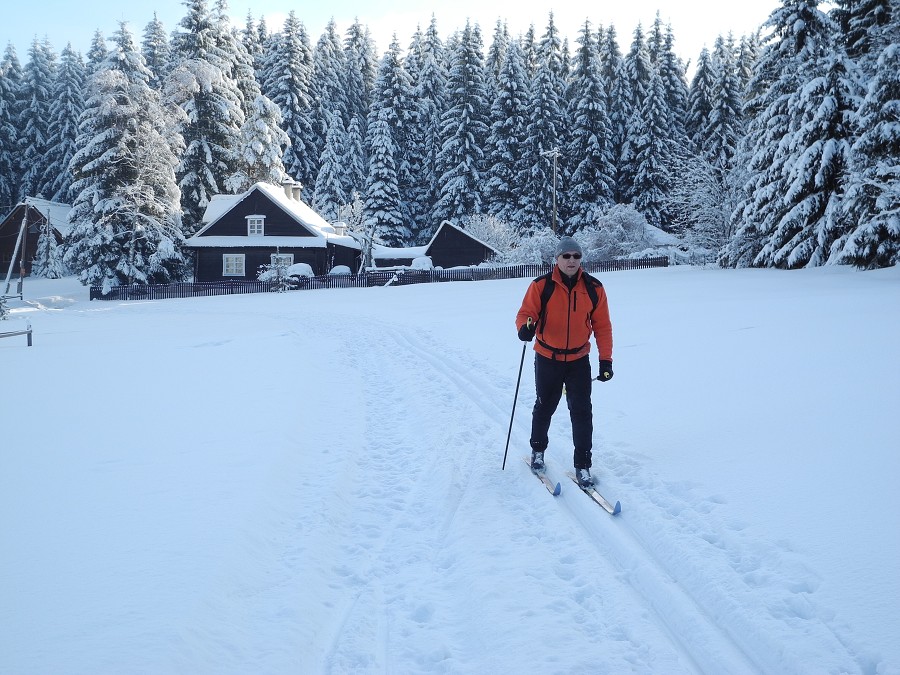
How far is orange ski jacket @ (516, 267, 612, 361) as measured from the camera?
192 inches

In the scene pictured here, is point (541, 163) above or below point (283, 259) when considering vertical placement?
above

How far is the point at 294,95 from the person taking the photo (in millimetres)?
52406

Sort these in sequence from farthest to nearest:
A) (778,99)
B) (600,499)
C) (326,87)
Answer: (326,87)
(778,99)
(600,499)

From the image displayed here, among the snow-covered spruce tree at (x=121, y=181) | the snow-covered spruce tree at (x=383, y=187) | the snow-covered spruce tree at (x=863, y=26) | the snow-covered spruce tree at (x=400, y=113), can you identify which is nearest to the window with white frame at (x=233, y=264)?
the snow-covered spruce tree at (x=121, y=181)

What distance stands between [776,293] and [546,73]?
36.9 metres

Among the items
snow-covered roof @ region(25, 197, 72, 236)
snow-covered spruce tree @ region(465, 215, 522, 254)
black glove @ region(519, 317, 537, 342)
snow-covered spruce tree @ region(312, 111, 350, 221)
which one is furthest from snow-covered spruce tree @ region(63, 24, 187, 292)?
black glove @ region(519, 317, 537, 342)

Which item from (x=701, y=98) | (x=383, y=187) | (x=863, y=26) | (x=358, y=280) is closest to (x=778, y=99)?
(x=863, y=26)

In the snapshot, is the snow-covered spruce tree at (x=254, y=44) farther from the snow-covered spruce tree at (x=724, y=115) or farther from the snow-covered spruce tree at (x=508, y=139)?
the snow-covered spruce tree at (x=724, y=115)

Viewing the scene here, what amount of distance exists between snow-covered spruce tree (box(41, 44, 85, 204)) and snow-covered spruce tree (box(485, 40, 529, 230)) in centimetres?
3460

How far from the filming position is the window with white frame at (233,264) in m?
37.2

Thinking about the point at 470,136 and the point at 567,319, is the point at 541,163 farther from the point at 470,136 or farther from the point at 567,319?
the point at 567,319

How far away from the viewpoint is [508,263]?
127 ft

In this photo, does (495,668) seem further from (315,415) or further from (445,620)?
(315,415)

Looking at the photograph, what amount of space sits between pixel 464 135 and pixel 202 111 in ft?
66.0
